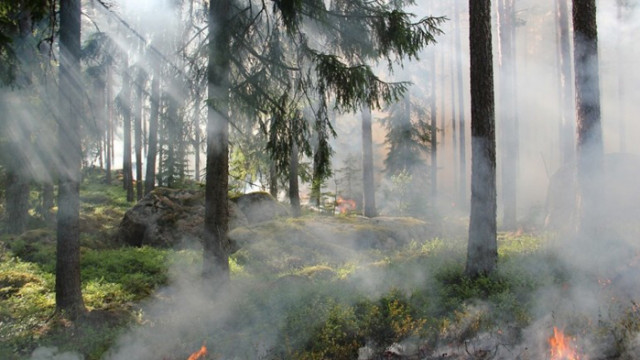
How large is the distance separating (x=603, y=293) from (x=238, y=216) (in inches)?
430

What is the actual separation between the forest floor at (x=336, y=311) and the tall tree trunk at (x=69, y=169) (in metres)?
0.52

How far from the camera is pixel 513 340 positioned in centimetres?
611

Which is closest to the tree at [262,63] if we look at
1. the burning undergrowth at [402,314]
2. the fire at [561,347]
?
the burning undergrowth at [402,314]

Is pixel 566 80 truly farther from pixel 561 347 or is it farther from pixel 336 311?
pixel 336 311

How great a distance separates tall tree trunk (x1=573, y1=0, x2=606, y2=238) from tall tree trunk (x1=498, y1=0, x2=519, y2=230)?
23.8ft

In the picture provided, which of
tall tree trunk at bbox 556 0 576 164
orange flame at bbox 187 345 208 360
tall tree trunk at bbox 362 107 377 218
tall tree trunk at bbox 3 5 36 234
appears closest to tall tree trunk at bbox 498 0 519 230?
tall tree trunk at bbox 556 0 576 164

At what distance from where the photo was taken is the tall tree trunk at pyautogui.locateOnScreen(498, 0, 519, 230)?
16.5 metres

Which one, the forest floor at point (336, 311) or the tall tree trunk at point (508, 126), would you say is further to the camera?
the tall tree trunk at point (508, 126)

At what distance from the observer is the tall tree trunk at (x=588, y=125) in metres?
8.92

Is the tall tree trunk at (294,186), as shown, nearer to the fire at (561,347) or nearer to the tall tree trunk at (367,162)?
the tall tree trunk at (367,162)

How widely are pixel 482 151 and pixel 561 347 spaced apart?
12.6 ft

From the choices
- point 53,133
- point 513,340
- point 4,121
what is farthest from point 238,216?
point 513,340

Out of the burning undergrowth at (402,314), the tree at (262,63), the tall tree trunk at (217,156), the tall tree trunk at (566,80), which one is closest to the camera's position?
the burning undergrowth at (402,314)

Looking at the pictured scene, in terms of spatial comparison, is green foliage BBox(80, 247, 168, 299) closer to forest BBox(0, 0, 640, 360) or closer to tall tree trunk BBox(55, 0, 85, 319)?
forest BBox(0, 0, 640, 360)
